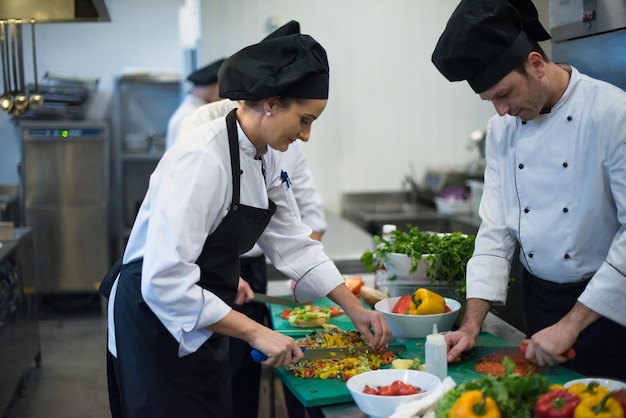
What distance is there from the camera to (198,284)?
2.01 metres

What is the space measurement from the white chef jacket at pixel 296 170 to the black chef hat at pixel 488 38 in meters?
1.18

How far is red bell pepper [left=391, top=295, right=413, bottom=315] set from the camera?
234 cm

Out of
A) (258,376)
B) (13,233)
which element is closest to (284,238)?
(258,376)

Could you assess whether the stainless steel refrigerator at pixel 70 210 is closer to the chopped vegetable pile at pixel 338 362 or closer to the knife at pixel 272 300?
the knife at pixel 272 300

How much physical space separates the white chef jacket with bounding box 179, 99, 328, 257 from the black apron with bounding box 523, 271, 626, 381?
1231mm

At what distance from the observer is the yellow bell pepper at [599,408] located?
135 cm

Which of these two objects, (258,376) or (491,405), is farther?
(258,376)

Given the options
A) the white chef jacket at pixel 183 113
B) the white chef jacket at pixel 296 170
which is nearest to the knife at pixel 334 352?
the white chef jacket at pixel 296 170

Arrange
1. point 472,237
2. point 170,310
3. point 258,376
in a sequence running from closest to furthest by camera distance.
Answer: point 170,310, point 472,237, point 258,376

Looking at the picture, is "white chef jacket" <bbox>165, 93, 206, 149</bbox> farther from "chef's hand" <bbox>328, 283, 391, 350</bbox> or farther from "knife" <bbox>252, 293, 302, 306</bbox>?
"chef's hand" <bbox>328, 283, 391, 350</bbox>

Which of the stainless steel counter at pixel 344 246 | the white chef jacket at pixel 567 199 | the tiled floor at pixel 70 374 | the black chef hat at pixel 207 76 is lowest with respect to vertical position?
the tiled floor at pixel 70 374

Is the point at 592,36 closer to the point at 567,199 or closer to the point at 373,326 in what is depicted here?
the point at 567,199

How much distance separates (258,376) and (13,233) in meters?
2.25

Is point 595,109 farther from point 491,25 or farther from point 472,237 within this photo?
point 472,237
